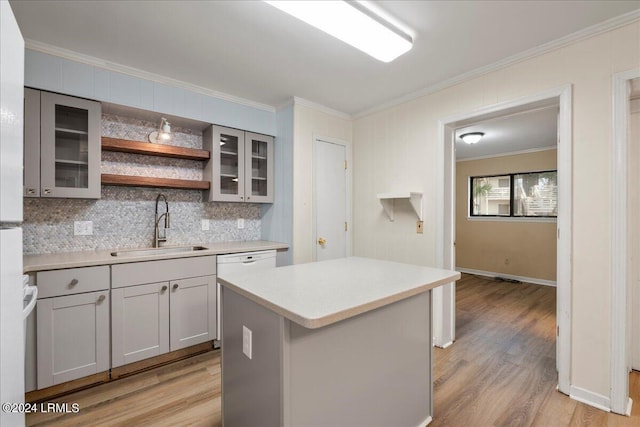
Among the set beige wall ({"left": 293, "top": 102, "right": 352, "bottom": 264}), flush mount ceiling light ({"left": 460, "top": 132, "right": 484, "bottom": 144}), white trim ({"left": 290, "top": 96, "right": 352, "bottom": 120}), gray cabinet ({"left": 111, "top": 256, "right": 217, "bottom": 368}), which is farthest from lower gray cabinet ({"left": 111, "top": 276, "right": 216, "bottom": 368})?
flush mount ceiling light ({"left": 460, "top": 132, "right": 484, "bottom": 144})

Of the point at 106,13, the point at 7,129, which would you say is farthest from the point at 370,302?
the point at 106,13

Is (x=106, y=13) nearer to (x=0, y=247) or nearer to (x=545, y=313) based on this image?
(x=0, y=247)

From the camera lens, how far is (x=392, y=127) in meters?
3.20

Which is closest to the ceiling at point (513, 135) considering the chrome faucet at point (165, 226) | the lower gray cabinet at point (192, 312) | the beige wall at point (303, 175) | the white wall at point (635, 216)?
the white wall at point (635, 216)

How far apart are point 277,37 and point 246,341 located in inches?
76.6

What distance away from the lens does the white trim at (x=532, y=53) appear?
1818 mm

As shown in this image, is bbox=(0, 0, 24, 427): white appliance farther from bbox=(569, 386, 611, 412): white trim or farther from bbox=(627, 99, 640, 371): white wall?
bbox=(627, 99, 640, 371): white wall

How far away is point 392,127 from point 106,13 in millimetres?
2536

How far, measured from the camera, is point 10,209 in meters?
0.93

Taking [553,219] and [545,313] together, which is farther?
[553,219]

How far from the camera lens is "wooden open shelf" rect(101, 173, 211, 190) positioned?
2449 mm

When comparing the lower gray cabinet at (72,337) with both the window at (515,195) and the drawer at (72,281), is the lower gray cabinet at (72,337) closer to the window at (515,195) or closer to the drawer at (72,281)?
the drawer at (72,281)

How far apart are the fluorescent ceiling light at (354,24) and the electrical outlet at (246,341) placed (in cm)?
165

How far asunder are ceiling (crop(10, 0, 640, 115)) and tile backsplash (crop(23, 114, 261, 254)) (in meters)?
0.76
